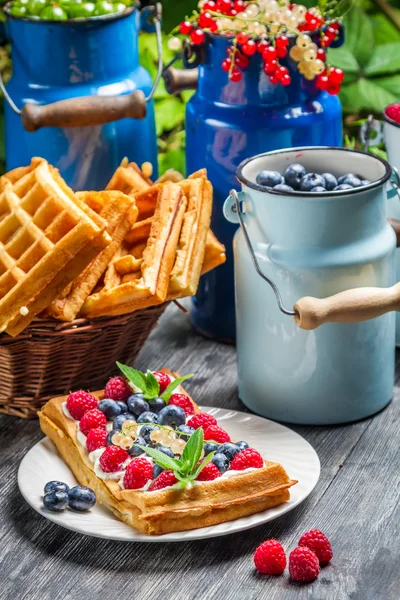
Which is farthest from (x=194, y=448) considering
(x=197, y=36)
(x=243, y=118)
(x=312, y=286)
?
(x=197, y=36)

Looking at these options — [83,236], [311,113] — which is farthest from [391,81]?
[83,236]

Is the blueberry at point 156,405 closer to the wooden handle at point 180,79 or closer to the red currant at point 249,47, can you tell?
the red currant at point 249,47

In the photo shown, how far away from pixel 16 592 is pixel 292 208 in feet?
2.41

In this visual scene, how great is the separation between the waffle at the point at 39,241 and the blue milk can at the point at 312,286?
0.27m

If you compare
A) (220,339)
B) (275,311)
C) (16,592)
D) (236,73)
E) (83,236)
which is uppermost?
(236,73)

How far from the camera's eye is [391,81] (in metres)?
2.76

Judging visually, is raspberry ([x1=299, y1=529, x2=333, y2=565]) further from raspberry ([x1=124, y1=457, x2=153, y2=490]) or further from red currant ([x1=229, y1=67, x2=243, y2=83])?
red currant ([x1=229, y1=67, x2=243, y2=83])

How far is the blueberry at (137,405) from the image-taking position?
1.51 meters

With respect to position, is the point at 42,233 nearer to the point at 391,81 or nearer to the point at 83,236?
the point at 83,236

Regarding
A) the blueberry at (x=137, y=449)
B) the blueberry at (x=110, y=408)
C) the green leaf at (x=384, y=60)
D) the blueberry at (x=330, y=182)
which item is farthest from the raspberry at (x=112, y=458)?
the green leaf at (x=384, y=60)

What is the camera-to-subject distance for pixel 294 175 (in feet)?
5.53

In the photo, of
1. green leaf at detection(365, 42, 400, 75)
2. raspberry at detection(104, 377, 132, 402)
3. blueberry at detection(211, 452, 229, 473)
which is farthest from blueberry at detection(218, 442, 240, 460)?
green leaf at detection(365, 42, 400, 75)

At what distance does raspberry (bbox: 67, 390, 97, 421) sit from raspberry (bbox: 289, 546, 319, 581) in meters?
0.44

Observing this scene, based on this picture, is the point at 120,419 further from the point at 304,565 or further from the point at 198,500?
the point at 304,565
